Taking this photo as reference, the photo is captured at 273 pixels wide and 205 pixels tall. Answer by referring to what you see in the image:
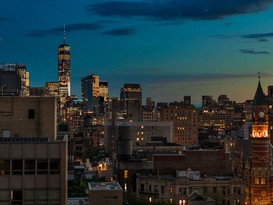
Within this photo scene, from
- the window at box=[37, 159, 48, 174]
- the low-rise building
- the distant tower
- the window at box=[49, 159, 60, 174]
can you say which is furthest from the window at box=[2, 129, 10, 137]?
the distant tower

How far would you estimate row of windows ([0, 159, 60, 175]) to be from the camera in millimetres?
41062

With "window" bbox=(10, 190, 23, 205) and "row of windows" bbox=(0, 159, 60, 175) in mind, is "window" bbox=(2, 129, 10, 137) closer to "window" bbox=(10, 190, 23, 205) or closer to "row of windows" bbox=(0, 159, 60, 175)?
→ "row of windows" bbox=(0, 159, 60, 175)

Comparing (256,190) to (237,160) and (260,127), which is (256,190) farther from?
(237,160)

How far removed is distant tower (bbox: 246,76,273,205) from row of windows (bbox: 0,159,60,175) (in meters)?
67.5

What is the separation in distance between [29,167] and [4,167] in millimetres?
1664

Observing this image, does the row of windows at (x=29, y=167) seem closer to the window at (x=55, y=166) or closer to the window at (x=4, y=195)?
the window at (x=55, y=166)

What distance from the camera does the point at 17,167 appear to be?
135 feet

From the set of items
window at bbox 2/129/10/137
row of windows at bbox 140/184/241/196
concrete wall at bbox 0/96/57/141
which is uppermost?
concrete wall at bbox 0/96/57/141

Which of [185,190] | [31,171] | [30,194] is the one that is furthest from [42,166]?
[185,190]

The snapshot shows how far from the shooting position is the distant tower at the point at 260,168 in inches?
4097

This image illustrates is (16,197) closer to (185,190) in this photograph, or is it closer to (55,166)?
(55,166)

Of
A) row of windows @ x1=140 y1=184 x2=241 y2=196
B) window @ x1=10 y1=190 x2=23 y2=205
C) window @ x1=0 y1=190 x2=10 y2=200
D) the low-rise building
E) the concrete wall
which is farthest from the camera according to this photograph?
row of windows @ x1=140 y1=184 x2=241 y2=196

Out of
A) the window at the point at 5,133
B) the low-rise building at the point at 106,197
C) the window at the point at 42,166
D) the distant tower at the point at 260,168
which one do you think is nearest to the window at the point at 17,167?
the window at the point at 42,166

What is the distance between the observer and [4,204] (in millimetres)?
41156
